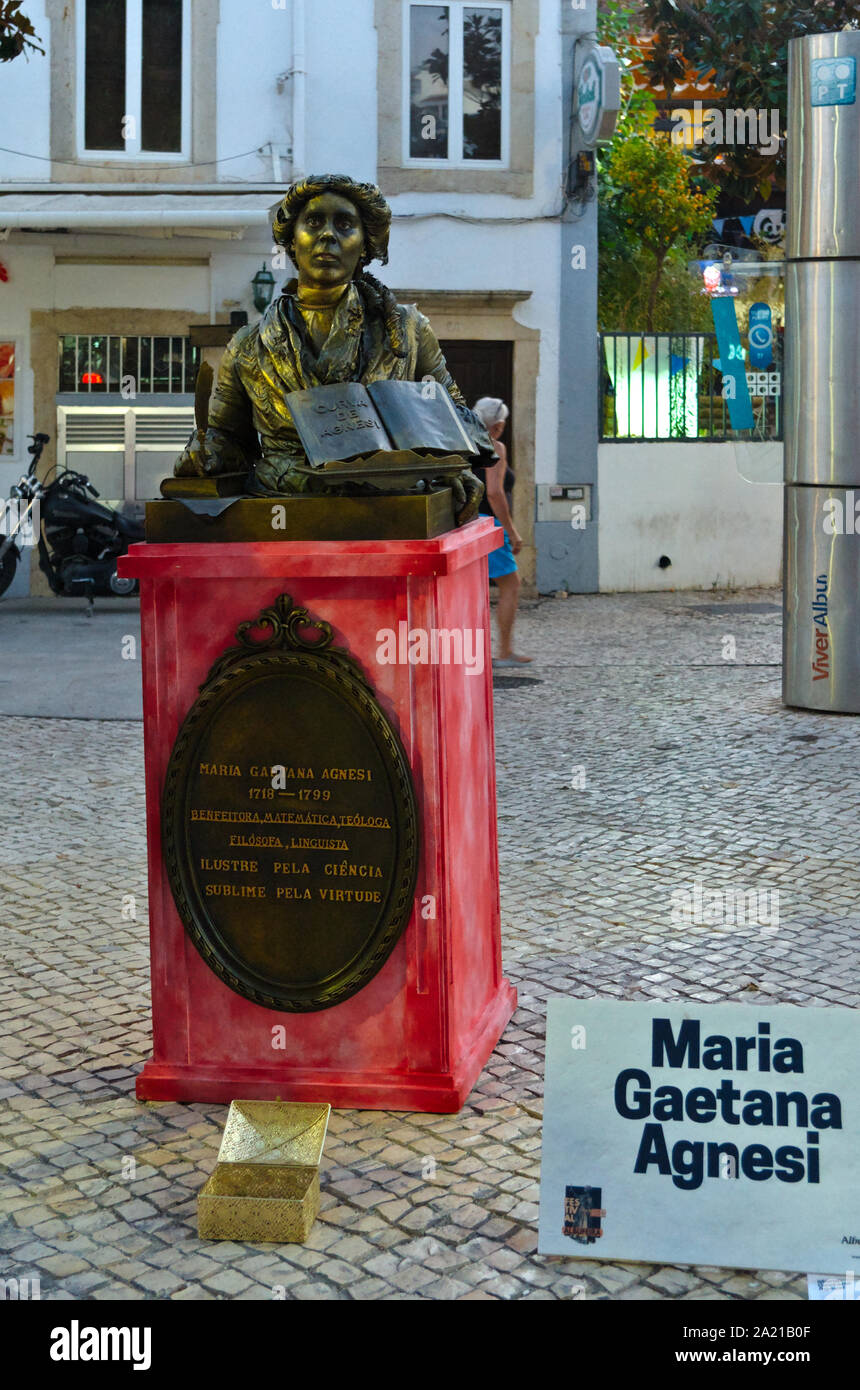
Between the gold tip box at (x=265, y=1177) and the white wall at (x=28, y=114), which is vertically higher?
the white wall at (x=28, y=114)

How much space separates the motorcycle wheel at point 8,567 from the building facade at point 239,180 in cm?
101

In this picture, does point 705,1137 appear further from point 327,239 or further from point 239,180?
point 239,180

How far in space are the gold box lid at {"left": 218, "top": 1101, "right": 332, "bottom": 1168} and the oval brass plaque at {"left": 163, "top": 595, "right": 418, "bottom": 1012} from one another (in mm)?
325

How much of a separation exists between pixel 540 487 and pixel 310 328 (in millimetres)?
12391

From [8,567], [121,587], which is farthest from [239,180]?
[8,567]

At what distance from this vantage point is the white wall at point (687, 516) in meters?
16.6

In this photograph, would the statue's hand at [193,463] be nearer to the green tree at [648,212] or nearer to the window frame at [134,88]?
the window frame at [134,88]

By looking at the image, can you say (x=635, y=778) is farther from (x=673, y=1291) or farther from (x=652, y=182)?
(x=652, y=182)

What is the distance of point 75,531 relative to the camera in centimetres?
1441

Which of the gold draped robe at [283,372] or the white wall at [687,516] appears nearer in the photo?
the gold draped robe at [283,372]

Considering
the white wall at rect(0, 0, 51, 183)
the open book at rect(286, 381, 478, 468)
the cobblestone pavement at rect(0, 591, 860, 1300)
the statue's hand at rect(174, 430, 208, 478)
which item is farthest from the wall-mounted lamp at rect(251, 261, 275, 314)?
→ the open book at rect(286, 381, 478, 468)

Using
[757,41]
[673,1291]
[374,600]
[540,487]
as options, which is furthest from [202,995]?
[757,41]

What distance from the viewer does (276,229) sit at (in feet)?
13.8

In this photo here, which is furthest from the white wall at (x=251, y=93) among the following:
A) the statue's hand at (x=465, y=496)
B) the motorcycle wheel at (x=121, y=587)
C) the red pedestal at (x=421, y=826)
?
the red pedestal at (x=421, y=826)
